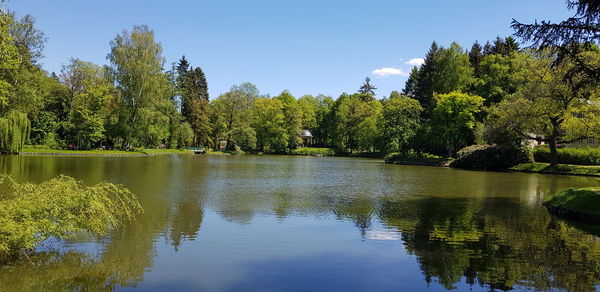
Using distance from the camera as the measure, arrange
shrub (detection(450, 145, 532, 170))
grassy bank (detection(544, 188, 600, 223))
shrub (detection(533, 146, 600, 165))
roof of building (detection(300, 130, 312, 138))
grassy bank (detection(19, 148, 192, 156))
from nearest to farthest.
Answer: grassy bank (detection(544, 188, 600, 223))
shrub (detection(533, 146, 600, 165))
shrub (detection(450, 145, 532, 170))
grassy bank (detection(19, 148, 192, 156))
roof of building (detection(300, 130, 312, 138))

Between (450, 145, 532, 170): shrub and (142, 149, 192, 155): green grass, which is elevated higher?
(450, 145, 532, 170): shrub

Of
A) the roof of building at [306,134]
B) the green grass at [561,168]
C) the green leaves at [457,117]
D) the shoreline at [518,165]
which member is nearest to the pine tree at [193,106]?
the shoreline at [518,165]

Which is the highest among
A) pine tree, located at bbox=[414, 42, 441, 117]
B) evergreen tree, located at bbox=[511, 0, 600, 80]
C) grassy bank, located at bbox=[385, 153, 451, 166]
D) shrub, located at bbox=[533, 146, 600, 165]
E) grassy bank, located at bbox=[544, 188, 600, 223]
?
pine tree, located at bbox=[414, 42, 441, 117]

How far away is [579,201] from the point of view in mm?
15211

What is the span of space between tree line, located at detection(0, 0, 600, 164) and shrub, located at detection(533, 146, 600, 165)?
8.90 ft

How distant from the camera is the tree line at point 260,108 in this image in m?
35.2

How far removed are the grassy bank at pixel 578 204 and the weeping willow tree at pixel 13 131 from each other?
44794mm

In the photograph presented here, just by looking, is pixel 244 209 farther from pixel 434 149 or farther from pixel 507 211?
pixel 434 149

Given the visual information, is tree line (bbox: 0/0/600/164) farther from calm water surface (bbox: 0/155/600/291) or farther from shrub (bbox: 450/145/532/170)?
calm water surface (bbox: 0/155/600/291)

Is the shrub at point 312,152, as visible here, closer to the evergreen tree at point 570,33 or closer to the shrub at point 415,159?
the shrub at point 415,159

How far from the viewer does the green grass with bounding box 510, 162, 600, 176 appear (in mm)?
34969

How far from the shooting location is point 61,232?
8039 mm

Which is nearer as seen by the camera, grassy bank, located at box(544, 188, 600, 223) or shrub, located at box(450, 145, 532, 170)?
grassy bank, located at box(544, 188, 600, 223)

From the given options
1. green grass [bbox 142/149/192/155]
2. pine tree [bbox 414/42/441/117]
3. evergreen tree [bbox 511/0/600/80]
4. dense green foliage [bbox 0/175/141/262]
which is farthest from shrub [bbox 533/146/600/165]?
green grass [bbox 142/149/192/155]
